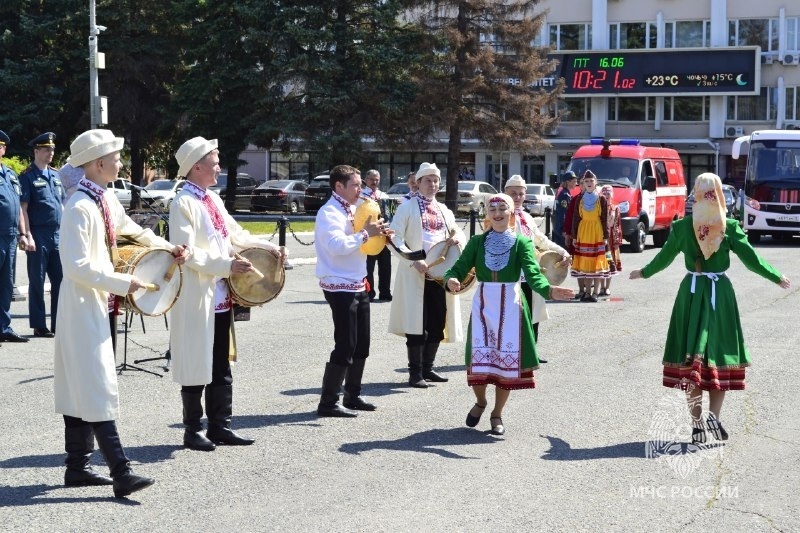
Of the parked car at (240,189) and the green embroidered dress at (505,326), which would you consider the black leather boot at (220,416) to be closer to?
the green embroidered dress at (505,326)

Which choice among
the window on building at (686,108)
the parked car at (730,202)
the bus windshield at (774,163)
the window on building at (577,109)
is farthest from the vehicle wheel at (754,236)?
the window on building at (577,109)

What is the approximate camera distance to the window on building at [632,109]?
57.0 meters

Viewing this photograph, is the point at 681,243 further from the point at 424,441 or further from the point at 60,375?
the point at 60,375

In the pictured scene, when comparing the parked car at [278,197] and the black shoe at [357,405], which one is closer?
the black shoe at [357,405]

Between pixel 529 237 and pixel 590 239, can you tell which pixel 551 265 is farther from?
pixel 590 239

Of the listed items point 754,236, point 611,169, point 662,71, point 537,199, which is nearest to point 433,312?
point 611,169

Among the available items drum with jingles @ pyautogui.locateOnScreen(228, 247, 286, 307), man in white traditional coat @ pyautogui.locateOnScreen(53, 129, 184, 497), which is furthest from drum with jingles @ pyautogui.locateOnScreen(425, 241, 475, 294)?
man in white traditional coat @ pyautogui.locateOnScreen(53, 129, 184, 497)

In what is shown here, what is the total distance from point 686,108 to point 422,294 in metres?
49.4

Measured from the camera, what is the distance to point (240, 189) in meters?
49.8

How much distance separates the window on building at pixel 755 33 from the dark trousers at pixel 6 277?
48.5 metres

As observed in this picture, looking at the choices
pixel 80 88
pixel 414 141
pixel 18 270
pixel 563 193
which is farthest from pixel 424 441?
pixel 80 88

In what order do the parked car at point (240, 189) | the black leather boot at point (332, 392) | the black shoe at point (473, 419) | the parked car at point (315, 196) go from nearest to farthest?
the black shoe at point (473, 419)
the black leather boot at point (332, 392)
the parked car at point (315, 196)
the parked car at point (240, 189)

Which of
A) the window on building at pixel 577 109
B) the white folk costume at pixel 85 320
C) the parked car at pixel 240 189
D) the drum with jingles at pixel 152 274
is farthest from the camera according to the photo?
the window on building at pixel 577 109

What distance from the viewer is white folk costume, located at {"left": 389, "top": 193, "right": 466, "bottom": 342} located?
31.3 ft
